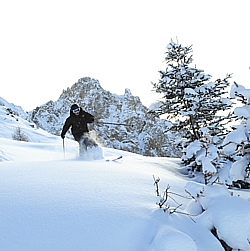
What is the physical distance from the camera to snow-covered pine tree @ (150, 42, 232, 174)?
888cm

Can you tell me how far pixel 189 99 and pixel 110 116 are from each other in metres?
50.6

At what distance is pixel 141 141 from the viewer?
50.8 m

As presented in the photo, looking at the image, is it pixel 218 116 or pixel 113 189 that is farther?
pixel 218 116

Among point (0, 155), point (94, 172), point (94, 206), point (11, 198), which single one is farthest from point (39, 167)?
point (0, 155)

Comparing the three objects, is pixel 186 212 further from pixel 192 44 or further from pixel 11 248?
pixel 192 44

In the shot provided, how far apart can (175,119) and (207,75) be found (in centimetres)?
208

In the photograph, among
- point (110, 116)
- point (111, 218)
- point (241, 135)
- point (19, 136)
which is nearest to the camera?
point (111, 218)

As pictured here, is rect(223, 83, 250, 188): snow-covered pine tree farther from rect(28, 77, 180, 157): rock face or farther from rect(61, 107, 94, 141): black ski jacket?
rect(28, 77, 180, 157): rock face

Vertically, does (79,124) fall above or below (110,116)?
below

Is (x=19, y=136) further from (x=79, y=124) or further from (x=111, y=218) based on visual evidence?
(x=111, y=218)

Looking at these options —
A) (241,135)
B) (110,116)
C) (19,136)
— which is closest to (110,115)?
(110,116)

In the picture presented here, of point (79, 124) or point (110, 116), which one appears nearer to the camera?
point (79, 124)

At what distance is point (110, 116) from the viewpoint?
5900cm

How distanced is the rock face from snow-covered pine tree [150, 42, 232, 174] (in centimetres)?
3786
